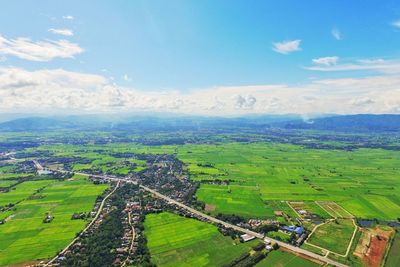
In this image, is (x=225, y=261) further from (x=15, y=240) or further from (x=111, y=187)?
(x=111, y=187)

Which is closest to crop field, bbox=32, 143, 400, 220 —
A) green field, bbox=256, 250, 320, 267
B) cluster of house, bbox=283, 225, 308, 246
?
cluster of house, bbox=283, 225, 308, 246

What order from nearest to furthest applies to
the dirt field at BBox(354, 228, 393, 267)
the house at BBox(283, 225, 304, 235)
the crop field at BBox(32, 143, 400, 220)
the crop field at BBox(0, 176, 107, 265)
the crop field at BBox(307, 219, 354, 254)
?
the dirt field at BBox(354, 228, 393, 267) < the crop field at BBox(0, 176, 107, 265) < the crop field at BBox(307, 219, 354, 254) < the house at BBox(283, 225, 304, 235) < the crop field at BBox(32, 143, 400, 220)

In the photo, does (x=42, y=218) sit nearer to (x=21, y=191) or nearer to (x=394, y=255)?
(x=21, y=191)

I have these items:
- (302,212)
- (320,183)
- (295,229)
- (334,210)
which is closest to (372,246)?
(295,229)

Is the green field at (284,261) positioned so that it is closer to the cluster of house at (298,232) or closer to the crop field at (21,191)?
the cluster of house at (298,232)

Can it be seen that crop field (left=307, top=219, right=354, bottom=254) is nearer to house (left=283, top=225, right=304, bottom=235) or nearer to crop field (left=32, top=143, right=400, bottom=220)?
house (left=283, top=225, right=304, bottom=235)

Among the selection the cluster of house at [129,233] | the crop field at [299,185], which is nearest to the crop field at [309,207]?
the crop field at [299,185]

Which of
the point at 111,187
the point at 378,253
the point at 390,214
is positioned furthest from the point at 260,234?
the point at 111,187
